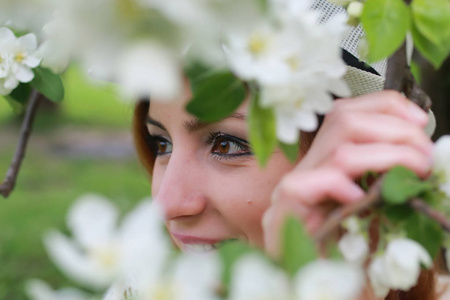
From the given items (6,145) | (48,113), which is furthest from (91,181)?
(48,113)

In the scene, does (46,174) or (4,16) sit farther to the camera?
(46,174)

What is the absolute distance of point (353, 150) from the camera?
70 centimetres

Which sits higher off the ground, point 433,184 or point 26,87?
point 433,184

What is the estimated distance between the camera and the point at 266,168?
3.51ft

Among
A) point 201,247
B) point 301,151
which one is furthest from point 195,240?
point 301,151

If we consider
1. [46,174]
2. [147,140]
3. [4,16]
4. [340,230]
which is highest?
[4,16]

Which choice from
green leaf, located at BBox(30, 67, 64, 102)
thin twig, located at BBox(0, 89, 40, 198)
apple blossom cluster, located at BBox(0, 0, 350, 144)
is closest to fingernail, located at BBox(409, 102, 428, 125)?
apple blossom cluster, located at BBox(0, 0, 350, 144)

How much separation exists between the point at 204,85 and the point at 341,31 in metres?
0.17

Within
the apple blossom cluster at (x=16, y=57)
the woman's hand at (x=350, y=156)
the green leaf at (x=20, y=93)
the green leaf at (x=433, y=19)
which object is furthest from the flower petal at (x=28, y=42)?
the green leaf at (x=433, y=19)

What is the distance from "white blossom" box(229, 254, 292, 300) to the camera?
0.45 m

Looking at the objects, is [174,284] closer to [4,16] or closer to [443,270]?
[4,16]

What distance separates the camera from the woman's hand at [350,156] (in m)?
0.67

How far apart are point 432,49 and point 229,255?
40 centimetres

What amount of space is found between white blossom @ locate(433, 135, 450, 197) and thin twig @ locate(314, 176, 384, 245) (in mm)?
83
